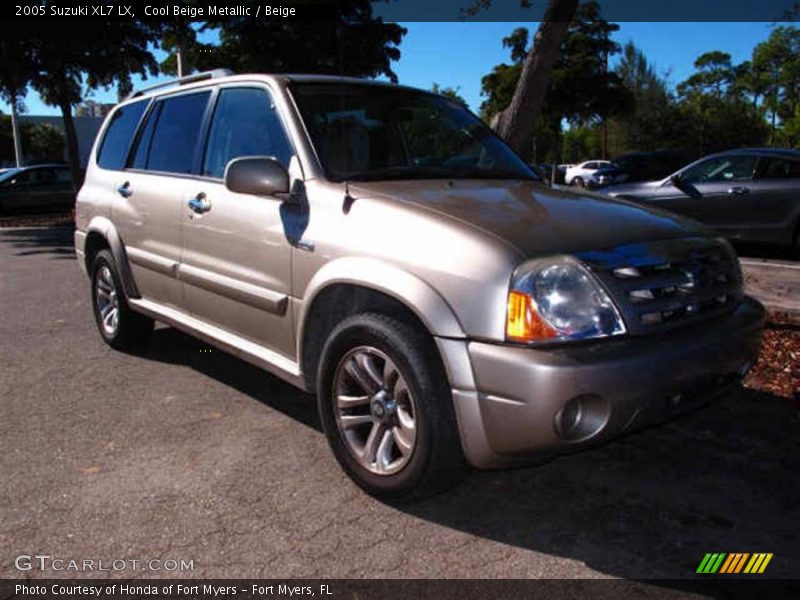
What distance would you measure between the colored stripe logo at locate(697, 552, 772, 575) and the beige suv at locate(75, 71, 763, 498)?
58 centimetres

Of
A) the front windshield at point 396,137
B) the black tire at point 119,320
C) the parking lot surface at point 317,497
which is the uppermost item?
the front windshield at point 396,137

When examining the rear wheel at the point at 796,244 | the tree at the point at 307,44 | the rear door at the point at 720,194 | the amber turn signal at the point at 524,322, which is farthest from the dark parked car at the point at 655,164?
the amber turn signal at the point at 524,322

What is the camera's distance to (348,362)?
3314 millimetres

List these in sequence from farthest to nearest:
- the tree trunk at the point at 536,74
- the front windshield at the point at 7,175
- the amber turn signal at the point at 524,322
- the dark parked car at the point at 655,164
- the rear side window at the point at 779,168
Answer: the front windshield at the point at 7,175 → the dark parked car at the point at 655,164 → the rear side window at the point at 779,168 → the tree trunk at the point at 536,74 → the amber turn signal at the point at 524,322

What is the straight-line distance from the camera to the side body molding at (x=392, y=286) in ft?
9.37

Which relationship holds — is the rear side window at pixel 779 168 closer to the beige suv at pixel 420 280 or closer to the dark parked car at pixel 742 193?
the dark parked car at pixel 742 193

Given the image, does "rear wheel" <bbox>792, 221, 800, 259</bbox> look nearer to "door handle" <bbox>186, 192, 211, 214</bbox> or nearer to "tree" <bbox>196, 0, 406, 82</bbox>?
"door handle" <bbox>186, 192, 211, 214</bbox>

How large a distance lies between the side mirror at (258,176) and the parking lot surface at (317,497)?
1.34 meters

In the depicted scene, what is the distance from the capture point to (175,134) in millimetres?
4785

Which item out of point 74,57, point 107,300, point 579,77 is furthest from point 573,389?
point 579,77

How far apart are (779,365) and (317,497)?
3.46 m

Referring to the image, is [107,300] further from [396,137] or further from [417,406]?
[417,406]

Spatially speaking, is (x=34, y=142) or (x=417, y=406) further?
(x=34, y=142)

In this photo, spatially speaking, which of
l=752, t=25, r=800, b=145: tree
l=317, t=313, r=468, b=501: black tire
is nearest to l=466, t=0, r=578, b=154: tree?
l=317, t=313, r=468, b=501: black tire
